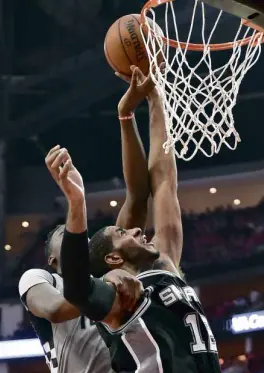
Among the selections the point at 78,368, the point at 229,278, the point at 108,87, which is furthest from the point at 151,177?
the point at 108,87

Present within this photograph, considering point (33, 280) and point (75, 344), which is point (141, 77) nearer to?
point (33, 280)

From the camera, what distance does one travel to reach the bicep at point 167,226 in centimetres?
285

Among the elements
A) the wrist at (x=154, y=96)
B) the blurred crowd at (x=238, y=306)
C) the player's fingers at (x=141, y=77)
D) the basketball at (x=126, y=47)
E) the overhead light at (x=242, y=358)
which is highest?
the basketball at (x=126, y=47)

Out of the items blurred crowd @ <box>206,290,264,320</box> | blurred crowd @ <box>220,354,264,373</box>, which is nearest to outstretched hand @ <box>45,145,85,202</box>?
blurred crowd @ <box>220,354,264,373</box>

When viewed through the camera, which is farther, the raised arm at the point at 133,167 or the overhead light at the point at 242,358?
the overhead light at the point at 242,358

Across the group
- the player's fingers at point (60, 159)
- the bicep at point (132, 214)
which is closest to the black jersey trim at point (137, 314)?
the player's fingers at point (60, 159)

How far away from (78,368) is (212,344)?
57 cm

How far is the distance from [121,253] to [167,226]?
484 mm

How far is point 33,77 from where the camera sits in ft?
35.6

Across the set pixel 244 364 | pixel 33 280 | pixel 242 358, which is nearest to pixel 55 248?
pixel 33 280

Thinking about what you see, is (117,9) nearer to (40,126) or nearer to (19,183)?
(40,126)

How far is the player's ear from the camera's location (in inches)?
98.0

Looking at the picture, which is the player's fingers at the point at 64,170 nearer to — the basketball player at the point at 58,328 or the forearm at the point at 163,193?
the basketball player at the point at 58,328

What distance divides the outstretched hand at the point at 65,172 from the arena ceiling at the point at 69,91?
337 inches
